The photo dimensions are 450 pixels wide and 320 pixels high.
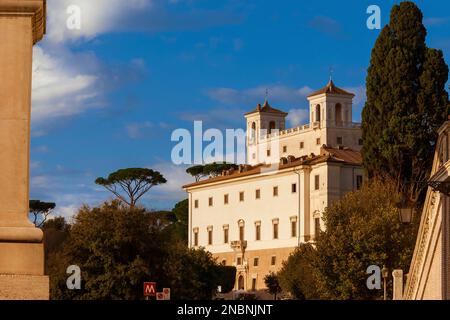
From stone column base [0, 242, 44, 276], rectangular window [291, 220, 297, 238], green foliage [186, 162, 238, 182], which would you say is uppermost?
green foliage [186, 162, 238, 182]

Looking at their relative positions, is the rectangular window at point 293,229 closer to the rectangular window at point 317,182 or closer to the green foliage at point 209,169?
the rectangular window at point 317,182

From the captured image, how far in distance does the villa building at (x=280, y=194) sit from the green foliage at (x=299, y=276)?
20556mm

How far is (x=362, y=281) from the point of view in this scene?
73125 millimetres

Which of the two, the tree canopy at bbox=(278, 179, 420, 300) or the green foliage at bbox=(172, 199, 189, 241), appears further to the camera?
the green foliage at bbox=(172, 199, 189, 241)

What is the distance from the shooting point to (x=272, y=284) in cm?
12731

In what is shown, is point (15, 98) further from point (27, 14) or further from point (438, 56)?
point (438, 56)

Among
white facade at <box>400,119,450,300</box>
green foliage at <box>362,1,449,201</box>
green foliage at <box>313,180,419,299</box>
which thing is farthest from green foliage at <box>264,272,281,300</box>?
white facade at <box>400,119,450,300</box>

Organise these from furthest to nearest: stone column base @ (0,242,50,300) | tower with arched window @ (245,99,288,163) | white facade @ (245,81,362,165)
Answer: tower with arched window @ (245,99,288,163) < white facade @ (245,81,362,165) < stone column base @ (0,242,50,300)

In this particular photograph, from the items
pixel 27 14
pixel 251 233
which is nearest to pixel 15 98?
pixel 27 14

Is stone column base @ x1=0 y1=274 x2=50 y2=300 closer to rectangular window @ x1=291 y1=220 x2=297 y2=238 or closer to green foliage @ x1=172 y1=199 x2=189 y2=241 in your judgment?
rectangular window @ x1=291 y1=220 x2=297 y2=238

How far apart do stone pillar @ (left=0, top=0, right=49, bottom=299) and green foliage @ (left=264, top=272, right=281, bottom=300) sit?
11075 centimetres

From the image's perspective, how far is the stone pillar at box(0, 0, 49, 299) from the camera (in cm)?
1281

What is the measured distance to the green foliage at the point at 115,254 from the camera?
61531 millimetres
